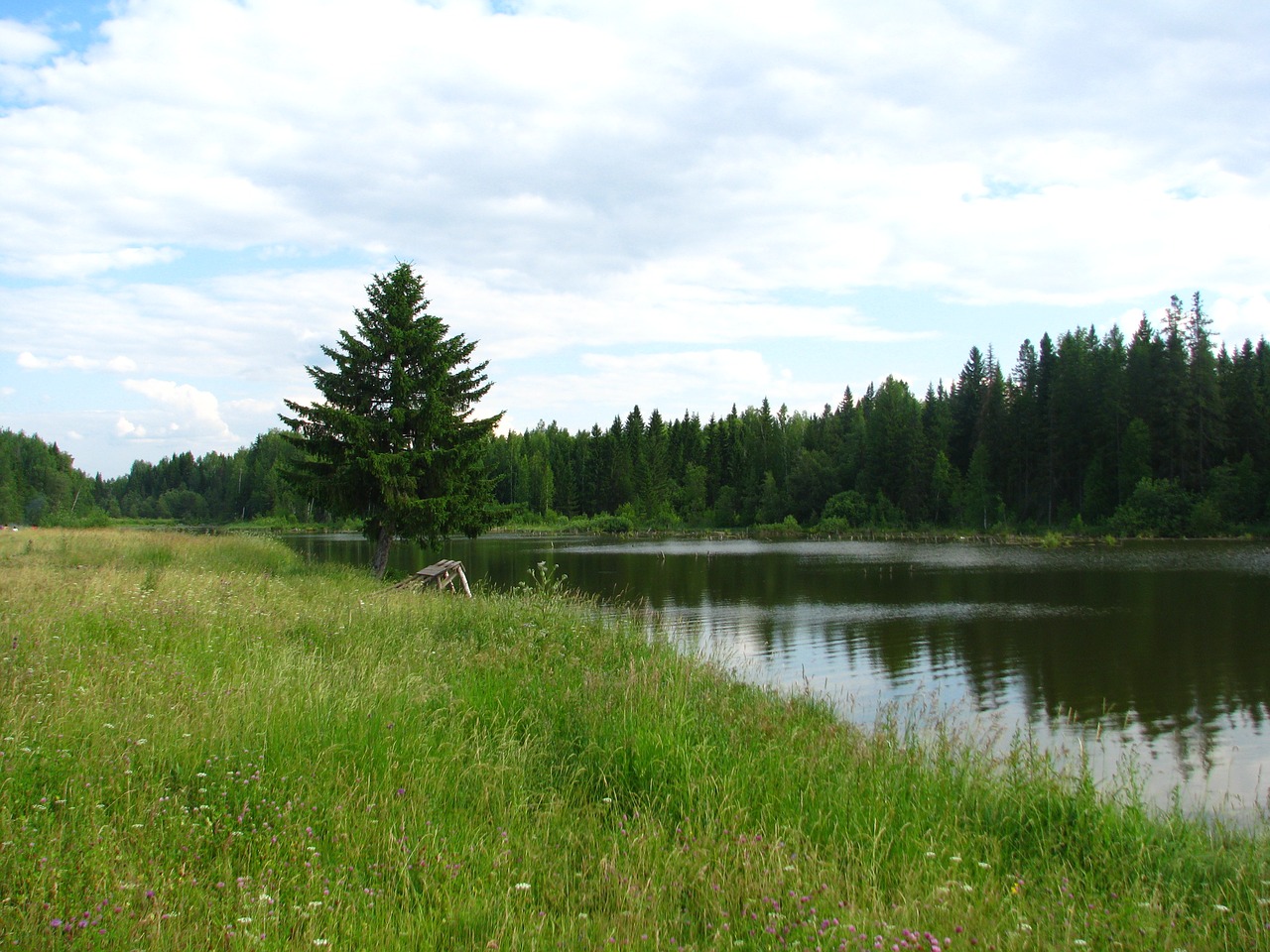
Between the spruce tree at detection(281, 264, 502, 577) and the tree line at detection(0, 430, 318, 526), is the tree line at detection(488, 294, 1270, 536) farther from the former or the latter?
the tree line at detection(0, 430, 318, 526)

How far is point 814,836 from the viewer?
5.24m

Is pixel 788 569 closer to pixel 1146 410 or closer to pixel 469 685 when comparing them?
pixel 469 685

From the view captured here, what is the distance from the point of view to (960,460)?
9706 cm

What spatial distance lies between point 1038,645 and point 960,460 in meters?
81.1

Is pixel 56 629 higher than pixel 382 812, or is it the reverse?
pixel 56 629

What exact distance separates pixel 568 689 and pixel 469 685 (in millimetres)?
955

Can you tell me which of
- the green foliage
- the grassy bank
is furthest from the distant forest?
the grassy bank

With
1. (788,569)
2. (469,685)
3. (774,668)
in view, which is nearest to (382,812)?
(469,685)

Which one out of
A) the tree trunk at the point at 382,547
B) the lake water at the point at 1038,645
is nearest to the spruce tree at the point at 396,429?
the tree trunk at the point at 382,547

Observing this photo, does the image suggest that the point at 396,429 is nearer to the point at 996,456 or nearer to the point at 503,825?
the point at 503,825

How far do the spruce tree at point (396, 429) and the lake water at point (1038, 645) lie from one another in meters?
5.15

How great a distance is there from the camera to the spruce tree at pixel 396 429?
2188 cm

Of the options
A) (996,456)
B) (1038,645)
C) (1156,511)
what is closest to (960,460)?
(996,456)

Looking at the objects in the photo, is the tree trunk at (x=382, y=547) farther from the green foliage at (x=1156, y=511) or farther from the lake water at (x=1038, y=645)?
the green foliage at (x=1156, y=511)
